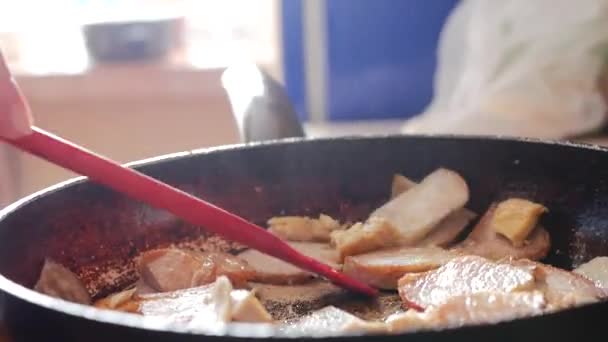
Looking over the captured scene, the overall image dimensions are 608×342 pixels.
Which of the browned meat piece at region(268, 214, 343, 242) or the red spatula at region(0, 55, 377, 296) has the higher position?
the red spatula at region(0, 55, 377, 296)

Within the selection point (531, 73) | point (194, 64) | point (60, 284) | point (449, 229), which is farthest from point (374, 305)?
point (194, 64)

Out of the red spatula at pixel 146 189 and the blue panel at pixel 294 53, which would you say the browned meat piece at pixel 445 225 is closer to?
the red spatula at pixel 146 189

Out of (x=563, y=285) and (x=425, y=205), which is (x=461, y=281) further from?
(x=425, y=205)

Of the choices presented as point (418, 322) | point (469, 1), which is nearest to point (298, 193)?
point (418, 322)

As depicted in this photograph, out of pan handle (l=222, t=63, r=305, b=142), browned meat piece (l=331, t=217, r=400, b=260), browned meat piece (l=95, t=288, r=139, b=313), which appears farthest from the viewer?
pan handle (l=222, t=63, r=305, b=142)

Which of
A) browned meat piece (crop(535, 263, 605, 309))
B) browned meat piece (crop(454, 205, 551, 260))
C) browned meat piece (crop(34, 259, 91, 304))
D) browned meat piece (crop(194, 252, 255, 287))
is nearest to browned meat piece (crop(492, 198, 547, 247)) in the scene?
browned meat piece (crop(454, 205, 551, 260))

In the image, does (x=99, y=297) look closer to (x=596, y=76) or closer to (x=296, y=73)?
(x=596, y=76)

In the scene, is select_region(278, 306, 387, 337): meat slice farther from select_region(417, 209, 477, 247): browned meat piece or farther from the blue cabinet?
the blue cabinet
